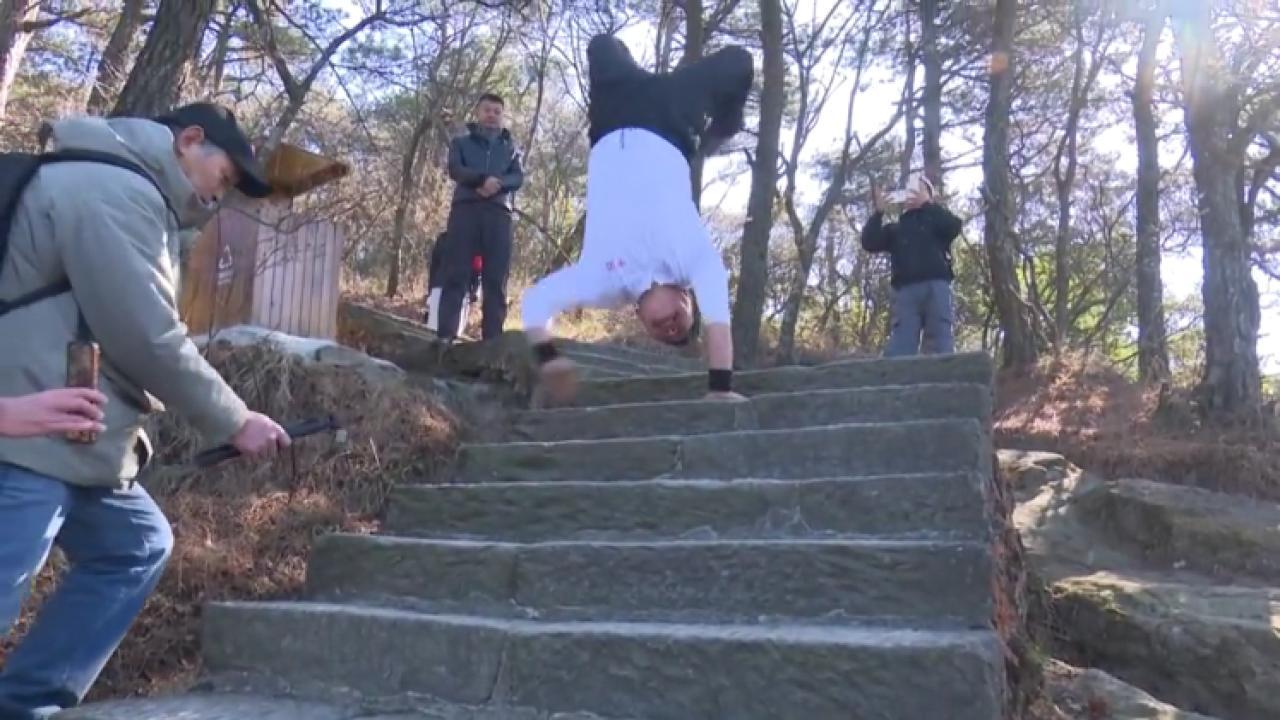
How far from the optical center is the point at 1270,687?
3922 millimetres

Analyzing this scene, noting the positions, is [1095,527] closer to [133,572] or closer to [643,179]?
[643,179]

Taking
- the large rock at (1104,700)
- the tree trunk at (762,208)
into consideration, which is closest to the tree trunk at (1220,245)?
the tree trunk at (762,208)

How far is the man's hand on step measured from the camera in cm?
432

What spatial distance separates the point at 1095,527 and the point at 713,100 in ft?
11.4

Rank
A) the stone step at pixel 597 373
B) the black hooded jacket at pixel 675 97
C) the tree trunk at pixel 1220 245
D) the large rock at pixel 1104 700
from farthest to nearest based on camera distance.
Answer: the tree trunk at pixel 1220 245
the stone step at pixel 597 373
the black hooded jacket at pixel 675 97
the large rock at pixel 1104 700

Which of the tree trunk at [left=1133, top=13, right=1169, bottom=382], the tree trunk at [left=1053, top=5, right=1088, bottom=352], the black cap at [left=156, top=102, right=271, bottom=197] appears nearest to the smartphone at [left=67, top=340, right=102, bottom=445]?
the black cap at [left=156, top=102, right=271, bottom=197]

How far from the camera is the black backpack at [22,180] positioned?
2121 mm

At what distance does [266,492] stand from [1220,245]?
21.6ft

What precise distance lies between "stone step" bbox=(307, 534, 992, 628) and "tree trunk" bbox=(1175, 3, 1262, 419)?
Result: 5432mm

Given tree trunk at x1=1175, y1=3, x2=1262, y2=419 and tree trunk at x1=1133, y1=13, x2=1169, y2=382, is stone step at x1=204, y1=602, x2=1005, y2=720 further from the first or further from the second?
tree trunk at x1=1133, y1=13, x2=1169, y2=382

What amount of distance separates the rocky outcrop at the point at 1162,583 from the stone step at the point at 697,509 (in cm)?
173

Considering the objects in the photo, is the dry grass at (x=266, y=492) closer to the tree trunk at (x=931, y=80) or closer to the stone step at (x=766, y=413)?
the stone step at (x=766, y=413)

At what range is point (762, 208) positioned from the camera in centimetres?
925

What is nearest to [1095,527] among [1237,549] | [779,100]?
[1237,549]
